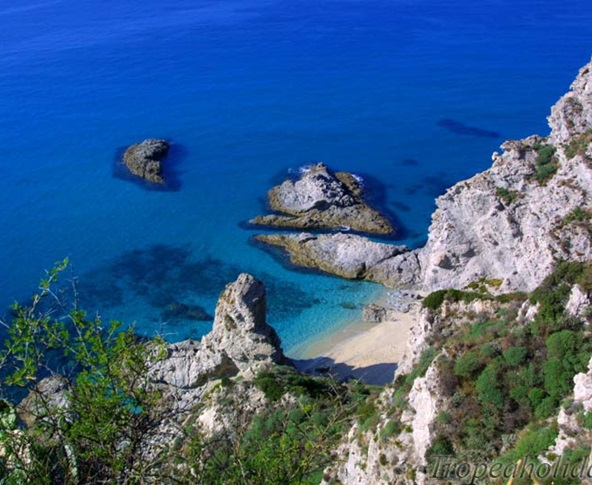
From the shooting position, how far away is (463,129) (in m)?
60.3

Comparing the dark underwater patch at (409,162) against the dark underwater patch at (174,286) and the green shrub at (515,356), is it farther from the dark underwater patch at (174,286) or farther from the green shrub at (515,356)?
the green shrub at (515,356)

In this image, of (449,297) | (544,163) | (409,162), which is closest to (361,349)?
(449,297)

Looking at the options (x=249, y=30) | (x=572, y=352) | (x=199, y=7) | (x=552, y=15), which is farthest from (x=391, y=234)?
(x=199, y=7)

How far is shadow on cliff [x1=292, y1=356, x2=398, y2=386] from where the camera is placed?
29.4 metres

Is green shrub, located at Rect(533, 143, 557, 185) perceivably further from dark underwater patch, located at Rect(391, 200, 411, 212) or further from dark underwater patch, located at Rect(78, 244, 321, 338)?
dark underwater patch, located at Rect(391, 200, 411, 212)

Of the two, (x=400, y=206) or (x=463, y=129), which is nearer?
(x=400, y=206)

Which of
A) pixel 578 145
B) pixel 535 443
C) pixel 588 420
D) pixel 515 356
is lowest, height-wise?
pixel 535 443

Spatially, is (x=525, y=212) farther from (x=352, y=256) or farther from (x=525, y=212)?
(x=352, y=256)

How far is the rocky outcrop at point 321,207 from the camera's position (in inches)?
1722

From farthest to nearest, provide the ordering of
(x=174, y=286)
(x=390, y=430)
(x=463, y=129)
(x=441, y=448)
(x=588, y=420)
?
(x=463, y=129) → (x=174, y=286) → (x=390, y=430) → (x=441, y=448) → (x=588, y=420)

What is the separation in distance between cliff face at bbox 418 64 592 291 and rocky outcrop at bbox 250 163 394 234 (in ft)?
35.3

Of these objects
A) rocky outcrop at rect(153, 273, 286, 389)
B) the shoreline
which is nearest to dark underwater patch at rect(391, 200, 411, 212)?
the shoreline

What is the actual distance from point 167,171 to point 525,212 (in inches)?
1357

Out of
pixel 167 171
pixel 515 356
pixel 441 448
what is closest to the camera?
pixel 441 448
